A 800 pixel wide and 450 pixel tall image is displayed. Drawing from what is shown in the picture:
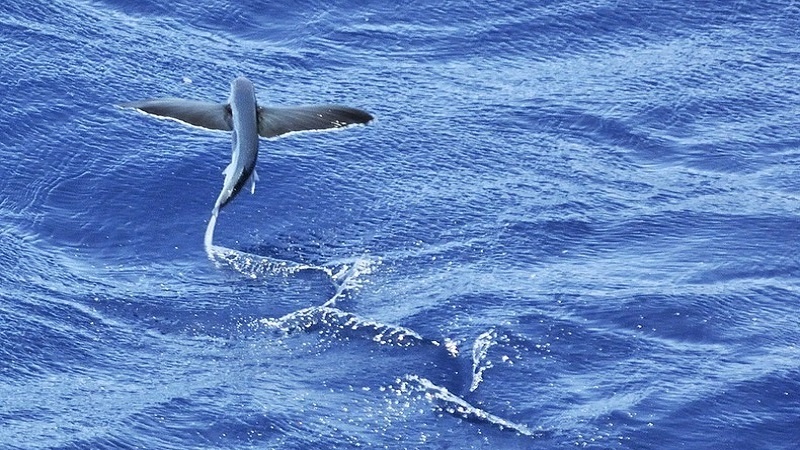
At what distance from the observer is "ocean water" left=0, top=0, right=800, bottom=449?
15.8 meters

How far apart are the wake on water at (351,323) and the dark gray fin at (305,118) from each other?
12.9 feet

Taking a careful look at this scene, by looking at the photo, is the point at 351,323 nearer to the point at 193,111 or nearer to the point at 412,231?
the point at 412,231

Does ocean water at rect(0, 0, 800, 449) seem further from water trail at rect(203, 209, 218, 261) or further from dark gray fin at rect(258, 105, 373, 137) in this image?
dark gray fin at rect(258, 105, 373, 137)

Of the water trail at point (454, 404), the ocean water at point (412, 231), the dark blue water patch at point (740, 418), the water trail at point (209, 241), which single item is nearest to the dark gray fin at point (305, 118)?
the ocean water at point (412, 231)

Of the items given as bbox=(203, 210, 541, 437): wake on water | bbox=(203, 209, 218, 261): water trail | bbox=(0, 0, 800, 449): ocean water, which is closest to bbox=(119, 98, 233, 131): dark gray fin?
bbox=(0, 0, 800, 449): ocean water

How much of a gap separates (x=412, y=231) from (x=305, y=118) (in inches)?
234

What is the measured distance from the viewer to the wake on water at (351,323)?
619 inches

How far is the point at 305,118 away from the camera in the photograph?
12805 mm

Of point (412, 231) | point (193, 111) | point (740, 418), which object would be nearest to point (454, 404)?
point (740, 418)

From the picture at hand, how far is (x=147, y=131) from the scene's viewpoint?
67.2ft

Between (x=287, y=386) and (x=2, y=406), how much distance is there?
2.65m

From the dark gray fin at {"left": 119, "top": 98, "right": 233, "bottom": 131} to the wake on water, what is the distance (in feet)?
12.3

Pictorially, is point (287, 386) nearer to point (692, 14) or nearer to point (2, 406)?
point (2, 406)

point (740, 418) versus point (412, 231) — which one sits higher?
point (412, 231)
